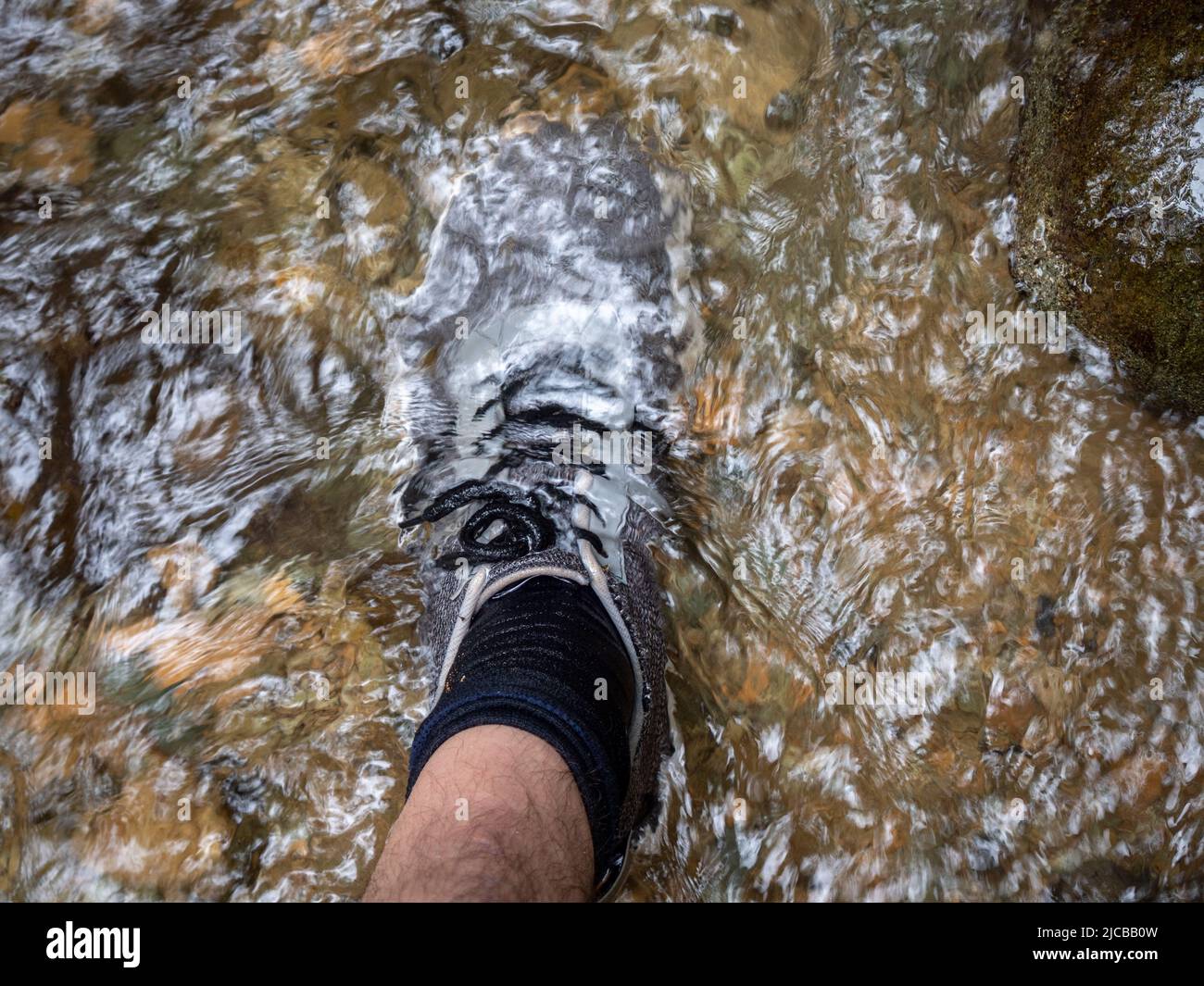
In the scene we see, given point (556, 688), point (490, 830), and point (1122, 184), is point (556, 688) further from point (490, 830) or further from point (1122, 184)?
point (1122, 184)

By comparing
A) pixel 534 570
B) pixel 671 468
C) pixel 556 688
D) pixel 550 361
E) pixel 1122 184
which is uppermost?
pixel 1122 184

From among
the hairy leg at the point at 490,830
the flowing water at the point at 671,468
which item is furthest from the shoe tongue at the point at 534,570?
the hairy leg at the point at 490,830

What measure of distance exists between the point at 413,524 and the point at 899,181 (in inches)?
82.9

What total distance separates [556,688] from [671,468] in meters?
0.98

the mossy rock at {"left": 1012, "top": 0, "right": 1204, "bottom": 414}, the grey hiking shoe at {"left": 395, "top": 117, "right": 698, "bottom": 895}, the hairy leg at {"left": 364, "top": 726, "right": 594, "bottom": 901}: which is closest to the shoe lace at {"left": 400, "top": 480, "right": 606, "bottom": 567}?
the grey hiking shoe at {"left": 395, "top": 117, "right": 698, "bottom": 895}

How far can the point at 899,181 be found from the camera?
105 inches

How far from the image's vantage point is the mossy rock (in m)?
2.17

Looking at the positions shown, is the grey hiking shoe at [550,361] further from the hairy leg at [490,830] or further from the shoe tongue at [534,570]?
the hairy leg at [490,830]

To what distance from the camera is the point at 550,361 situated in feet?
9.18

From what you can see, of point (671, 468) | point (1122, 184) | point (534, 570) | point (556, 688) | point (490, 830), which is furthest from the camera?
point (671, 468)

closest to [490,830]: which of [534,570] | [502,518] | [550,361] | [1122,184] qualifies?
[534,570]

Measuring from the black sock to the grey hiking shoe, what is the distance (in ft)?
0.73

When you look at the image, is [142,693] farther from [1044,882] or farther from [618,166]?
[1044,882]

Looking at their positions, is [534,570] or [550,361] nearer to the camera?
[534,570]
